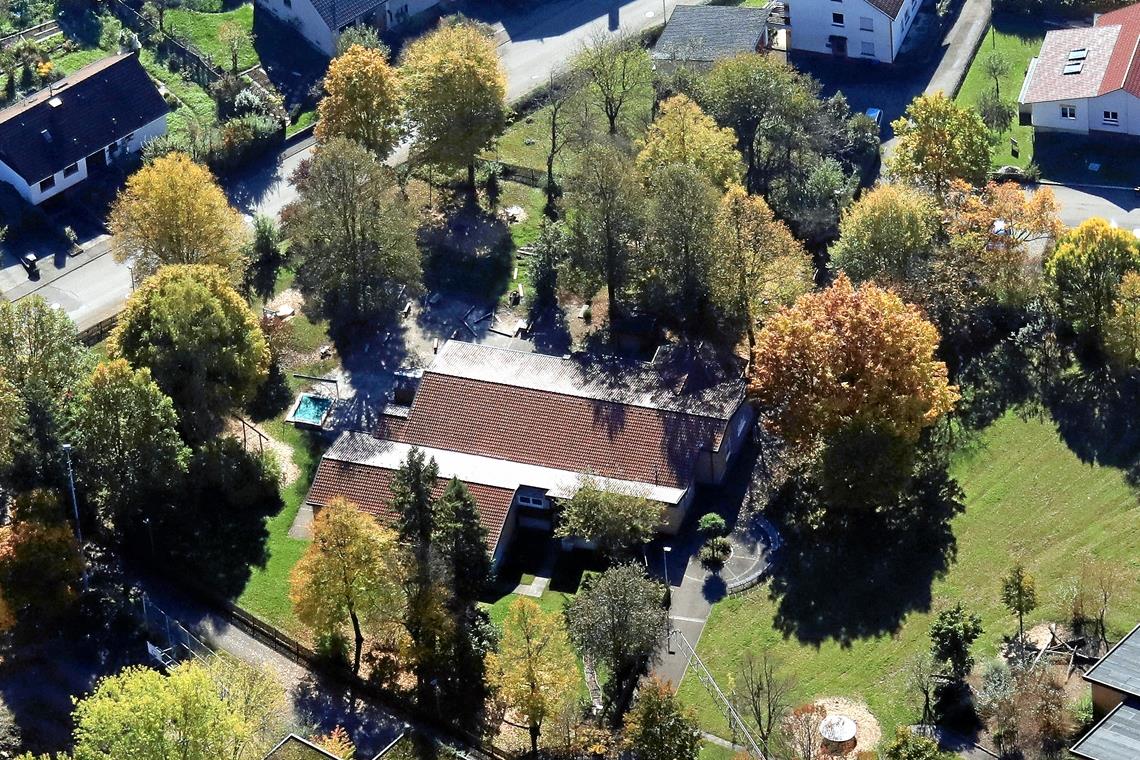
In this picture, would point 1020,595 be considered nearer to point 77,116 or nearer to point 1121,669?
point 1121,669

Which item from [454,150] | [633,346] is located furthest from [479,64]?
[633,346]

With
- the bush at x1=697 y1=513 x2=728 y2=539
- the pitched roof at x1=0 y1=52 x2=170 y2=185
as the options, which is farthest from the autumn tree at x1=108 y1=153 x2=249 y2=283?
the bush at x1=697 y1=513 x2=728 y2=539

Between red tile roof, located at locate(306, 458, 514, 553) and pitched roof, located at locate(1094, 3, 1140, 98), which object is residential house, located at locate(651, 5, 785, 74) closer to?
pitched roof, located at locate(1094, 3, 1140, 98)

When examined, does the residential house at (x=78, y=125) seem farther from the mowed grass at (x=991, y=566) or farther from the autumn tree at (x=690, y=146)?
the mowed grass at (x=991, y=566)

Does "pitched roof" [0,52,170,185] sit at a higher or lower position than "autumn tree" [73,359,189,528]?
higher

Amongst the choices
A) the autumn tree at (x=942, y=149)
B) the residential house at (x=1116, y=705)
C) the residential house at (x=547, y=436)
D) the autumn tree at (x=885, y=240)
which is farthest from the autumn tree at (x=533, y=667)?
the autumn tree at (x=942, y=149)

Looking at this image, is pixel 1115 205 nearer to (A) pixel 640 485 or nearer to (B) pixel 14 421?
(A) pixel 640 485

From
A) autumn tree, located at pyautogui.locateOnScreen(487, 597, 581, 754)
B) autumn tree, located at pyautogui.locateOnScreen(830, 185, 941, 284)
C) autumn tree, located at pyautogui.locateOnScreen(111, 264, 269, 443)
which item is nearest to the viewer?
autumn tree, located at pyautogui.locateOnScreen(487, 597, 581, 754)
